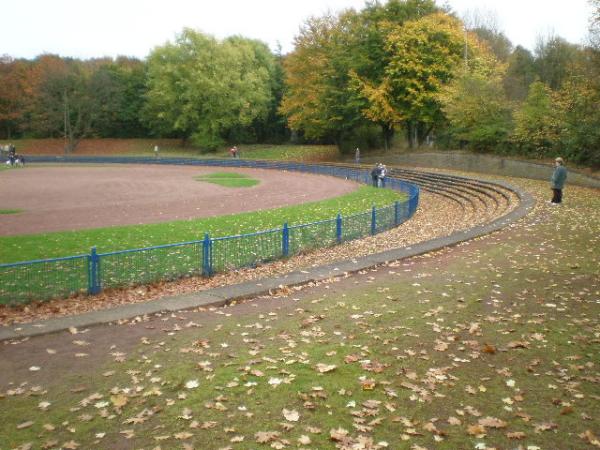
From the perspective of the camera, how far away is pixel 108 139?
81.6 meters

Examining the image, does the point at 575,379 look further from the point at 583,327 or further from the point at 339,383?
the point at 339,383

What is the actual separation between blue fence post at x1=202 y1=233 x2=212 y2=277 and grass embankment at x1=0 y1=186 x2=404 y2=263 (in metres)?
4.34

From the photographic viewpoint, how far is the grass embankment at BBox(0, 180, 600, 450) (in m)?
5.28

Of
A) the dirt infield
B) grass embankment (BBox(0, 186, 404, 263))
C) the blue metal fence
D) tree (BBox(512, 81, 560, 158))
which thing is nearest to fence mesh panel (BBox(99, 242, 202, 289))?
the blue metal fence

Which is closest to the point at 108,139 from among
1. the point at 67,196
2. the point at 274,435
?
the point at 67,196

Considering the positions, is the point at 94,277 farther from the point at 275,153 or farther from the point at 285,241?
the point at 275,153

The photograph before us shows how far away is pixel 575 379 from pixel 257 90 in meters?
67.1

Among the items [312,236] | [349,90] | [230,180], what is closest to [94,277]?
[312,236]

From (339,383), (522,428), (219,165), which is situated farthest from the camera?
(219,165)

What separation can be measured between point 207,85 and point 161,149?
1482 centimetres

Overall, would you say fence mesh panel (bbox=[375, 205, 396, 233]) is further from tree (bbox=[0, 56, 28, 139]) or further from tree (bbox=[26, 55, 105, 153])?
tree (bbox=[0, 56, 28, 139])

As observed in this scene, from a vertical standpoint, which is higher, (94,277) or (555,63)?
(555,63)

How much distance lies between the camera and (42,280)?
11.1 meters

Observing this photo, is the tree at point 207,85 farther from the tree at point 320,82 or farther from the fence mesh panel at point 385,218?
the fence mesh panel at point 385,218
